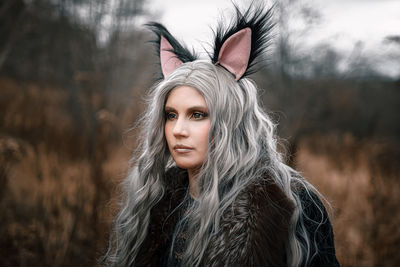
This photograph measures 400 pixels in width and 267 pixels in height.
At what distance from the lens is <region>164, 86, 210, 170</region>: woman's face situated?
127cm

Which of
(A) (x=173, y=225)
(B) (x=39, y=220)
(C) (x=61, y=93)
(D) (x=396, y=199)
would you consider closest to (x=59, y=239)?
(B) (x=39, y=220)

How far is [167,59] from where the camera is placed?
154 centimetres

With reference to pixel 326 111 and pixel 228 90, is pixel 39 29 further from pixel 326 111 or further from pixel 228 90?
pixel 326 111

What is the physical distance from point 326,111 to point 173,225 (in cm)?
795

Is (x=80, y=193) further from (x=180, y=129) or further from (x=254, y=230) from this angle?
(x=254, y=230)

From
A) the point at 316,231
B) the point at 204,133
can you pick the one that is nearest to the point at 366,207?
the point at 316,231

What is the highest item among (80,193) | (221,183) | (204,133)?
(204,133)

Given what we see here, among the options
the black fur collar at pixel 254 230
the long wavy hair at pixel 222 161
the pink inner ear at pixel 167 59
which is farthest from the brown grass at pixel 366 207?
the pink inner ear at pixel 167 59

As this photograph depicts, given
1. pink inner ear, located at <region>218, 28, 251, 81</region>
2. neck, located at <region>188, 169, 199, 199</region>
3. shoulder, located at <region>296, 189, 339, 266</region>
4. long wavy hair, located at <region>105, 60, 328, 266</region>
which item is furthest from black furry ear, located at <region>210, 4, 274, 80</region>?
shoulder, located at <region>296, 189, 339, 266</region>

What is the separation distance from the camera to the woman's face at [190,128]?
127 cm

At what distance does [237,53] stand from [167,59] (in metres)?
0.42

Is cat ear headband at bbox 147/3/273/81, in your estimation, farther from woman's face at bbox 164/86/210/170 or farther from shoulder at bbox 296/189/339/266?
shoulder at bbox 296/189/339/266

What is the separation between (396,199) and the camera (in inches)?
128

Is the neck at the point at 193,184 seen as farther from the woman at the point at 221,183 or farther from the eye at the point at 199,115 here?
the eye at the point at 199,115
